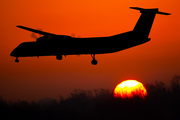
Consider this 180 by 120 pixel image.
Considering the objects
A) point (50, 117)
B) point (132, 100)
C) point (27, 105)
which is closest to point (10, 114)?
point (27, 105)

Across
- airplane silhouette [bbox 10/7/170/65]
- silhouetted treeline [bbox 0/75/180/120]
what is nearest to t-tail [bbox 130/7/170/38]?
airplane silhouette [bbox 10/7/170/65]

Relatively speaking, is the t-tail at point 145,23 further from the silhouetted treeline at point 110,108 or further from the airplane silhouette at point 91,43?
the silhouetted treeline at point 110,108

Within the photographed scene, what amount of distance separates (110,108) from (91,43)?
60.1 metres

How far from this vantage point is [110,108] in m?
105

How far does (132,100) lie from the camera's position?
105625mm

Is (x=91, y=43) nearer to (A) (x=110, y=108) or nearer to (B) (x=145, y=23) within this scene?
(B) (x=145, y=23)

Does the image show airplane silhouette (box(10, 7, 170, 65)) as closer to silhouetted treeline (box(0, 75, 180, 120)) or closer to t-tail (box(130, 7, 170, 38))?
t-tail (box(130, 7, 170, 38))

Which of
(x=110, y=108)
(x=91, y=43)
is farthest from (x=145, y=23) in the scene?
(x=110, y=108)

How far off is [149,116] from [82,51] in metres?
66.8

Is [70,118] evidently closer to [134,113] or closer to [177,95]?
[134,113]

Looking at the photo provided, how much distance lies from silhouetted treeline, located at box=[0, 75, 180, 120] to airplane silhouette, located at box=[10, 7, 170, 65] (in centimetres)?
4358

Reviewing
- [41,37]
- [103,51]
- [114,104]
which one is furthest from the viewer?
[114,104]

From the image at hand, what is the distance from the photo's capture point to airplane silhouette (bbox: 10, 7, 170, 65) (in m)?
46.2

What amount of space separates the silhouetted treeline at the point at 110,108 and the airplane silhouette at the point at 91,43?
143 feet
